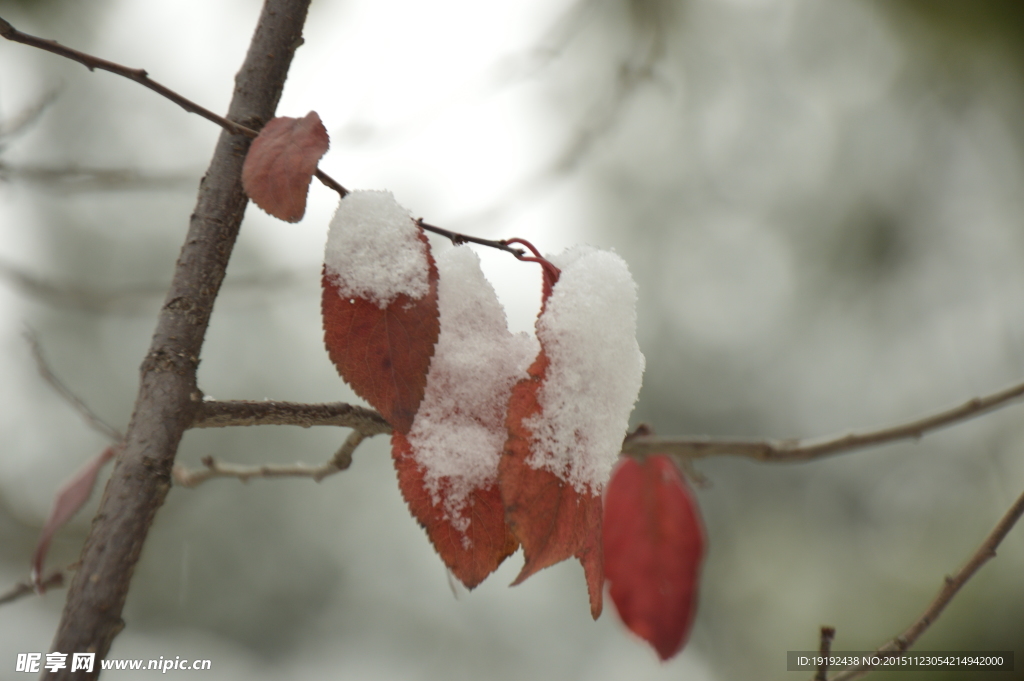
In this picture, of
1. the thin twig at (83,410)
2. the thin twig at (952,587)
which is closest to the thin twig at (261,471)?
the thin twig at (83,410)

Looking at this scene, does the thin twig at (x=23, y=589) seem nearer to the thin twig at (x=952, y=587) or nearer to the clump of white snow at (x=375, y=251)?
the clump of white snow at (x=375, y=251)

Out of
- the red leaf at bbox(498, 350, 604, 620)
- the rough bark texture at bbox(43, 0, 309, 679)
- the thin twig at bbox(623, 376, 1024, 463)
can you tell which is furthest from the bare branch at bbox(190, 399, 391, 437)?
the thin twig at bbox(623, 376, 1024, 463)

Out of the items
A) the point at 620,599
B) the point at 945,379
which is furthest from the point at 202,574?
the point at 945,379

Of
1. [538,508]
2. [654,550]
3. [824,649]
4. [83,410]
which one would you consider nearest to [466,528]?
[538,508]

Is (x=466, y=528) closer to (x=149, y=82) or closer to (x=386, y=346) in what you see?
(x=386, y=346)

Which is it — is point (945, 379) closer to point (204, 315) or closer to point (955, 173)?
point (955, 173)

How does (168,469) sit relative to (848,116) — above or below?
below
